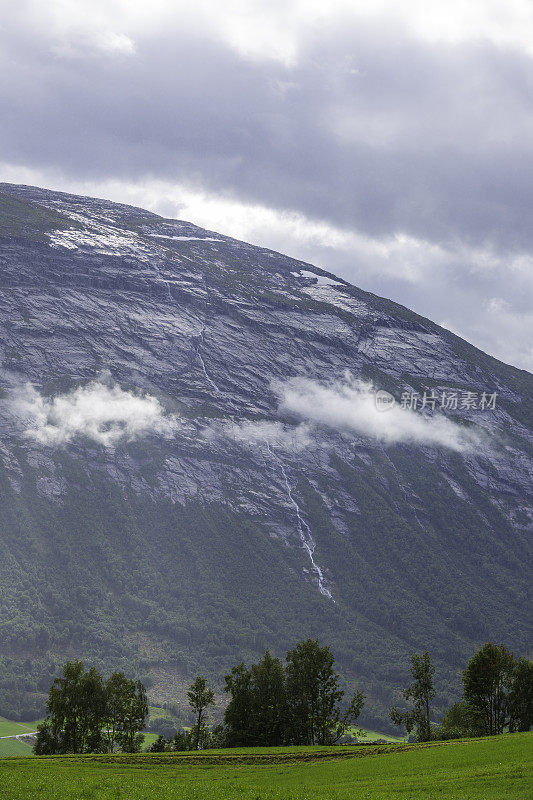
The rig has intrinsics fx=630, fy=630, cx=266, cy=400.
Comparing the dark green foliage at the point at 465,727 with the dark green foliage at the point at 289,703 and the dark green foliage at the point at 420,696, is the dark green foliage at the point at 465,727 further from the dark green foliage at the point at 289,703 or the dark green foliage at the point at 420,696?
the dark green foliage at the point at 289,703

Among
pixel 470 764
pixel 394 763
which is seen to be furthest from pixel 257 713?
pixel 470 764

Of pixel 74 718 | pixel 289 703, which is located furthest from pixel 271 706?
pixel 74 718

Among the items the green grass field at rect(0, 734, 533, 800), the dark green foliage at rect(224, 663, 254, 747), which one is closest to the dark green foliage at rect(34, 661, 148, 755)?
the dark green foliage at rect(224, 663, 254, 747)

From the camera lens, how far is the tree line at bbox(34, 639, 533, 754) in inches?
4291

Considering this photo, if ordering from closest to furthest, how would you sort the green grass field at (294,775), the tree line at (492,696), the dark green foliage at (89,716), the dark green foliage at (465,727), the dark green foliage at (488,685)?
the green grass field at (294,775) < the dark green foliage at (89,716) < the dark green foliage at (465,727) < the dark green foliage at (488,685) < the tree line at (492,696)

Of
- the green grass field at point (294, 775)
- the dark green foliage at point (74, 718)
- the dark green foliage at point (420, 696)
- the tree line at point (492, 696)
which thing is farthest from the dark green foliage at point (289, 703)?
the green grass field at point (294, 775)

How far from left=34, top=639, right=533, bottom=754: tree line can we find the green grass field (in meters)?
31.7

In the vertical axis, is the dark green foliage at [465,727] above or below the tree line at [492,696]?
below

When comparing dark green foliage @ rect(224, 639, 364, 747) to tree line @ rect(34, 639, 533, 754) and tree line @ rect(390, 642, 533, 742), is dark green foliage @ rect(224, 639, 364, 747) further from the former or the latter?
tree line @ rect(390, 642, 533, 742)

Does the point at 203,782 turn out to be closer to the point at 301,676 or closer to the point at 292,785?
the point at 292,785

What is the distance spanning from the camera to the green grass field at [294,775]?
45156mm

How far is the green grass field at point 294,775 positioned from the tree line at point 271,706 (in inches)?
1248

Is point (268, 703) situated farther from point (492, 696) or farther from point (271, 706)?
point (492, 696)

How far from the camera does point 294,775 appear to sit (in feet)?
207
